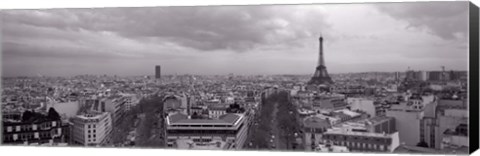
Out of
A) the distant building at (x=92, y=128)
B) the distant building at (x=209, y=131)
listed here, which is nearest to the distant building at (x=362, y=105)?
the distant building at (x=209, y=131)

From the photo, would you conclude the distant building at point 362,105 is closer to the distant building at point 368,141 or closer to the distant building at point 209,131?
the distant building at point 368,141

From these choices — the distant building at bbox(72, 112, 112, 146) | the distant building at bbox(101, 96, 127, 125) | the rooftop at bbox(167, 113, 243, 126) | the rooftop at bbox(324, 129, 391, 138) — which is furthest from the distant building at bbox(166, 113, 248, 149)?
the rooftop at bbox(324, 129, 391, 138)

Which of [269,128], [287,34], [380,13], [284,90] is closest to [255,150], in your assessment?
[269,128]

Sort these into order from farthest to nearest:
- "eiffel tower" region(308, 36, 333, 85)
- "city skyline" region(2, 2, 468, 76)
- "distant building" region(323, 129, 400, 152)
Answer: "eiffel tower" region(308, 36, 333, 85), "distant building" region(323, 129, 400, 152), "city skyline" region(2, 2, 468, 76)

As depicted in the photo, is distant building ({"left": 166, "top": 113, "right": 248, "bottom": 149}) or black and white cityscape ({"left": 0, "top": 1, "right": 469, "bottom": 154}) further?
distant building ({"left": 166, "top": 113, "right": 248, "bottom": 149})

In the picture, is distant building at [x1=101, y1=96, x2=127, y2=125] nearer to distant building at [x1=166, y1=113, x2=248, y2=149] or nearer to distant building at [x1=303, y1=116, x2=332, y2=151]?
distant building at [x1=166, y1=113, x2=248, y2=149]
